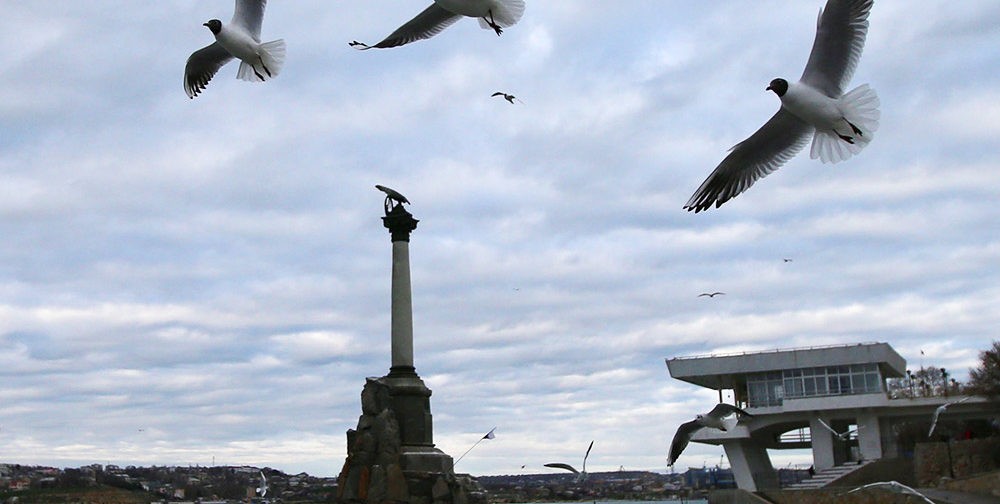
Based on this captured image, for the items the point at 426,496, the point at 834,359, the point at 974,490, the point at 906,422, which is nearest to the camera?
the point at 426,496

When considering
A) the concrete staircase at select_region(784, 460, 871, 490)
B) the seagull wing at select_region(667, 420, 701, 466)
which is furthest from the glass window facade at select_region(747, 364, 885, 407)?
the seagull wing at select_region(667, 420, 701, 466)

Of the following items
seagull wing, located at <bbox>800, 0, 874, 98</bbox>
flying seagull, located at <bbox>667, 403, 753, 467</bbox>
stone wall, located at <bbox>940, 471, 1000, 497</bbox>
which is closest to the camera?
seagull wing, located at <bbox>800, 0, 874, 98</bbox>

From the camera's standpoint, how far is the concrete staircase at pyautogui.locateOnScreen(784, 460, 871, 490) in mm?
47094

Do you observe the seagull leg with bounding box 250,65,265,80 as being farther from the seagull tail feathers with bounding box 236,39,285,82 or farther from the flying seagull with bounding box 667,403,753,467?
the flying seagull with bounding box 667,403,753,467

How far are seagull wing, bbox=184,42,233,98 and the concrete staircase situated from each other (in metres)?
34.1

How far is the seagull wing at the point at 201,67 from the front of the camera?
1914cm

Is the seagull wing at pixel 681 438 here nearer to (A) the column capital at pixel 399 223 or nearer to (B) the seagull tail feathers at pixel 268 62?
(B) the seagull tail feathers at pixel 268 62

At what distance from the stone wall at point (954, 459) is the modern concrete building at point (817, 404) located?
378 centimetres

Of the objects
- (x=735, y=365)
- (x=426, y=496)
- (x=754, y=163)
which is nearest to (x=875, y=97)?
(x=754, y=163)

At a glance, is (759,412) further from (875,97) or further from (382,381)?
(875,97)

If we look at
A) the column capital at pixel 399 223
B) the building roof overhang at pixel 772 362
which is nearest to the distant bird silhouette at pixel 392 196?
the column capital at pixel 399 223

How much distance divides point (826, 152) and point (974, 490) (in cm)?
2803

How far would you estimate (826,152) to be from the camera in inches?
→ 500

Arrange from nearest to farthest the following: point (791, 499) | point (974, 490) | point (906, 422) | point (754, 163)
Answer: point (754, 163) < point (974, 490) < point (791, 499) < point (906, 422)
